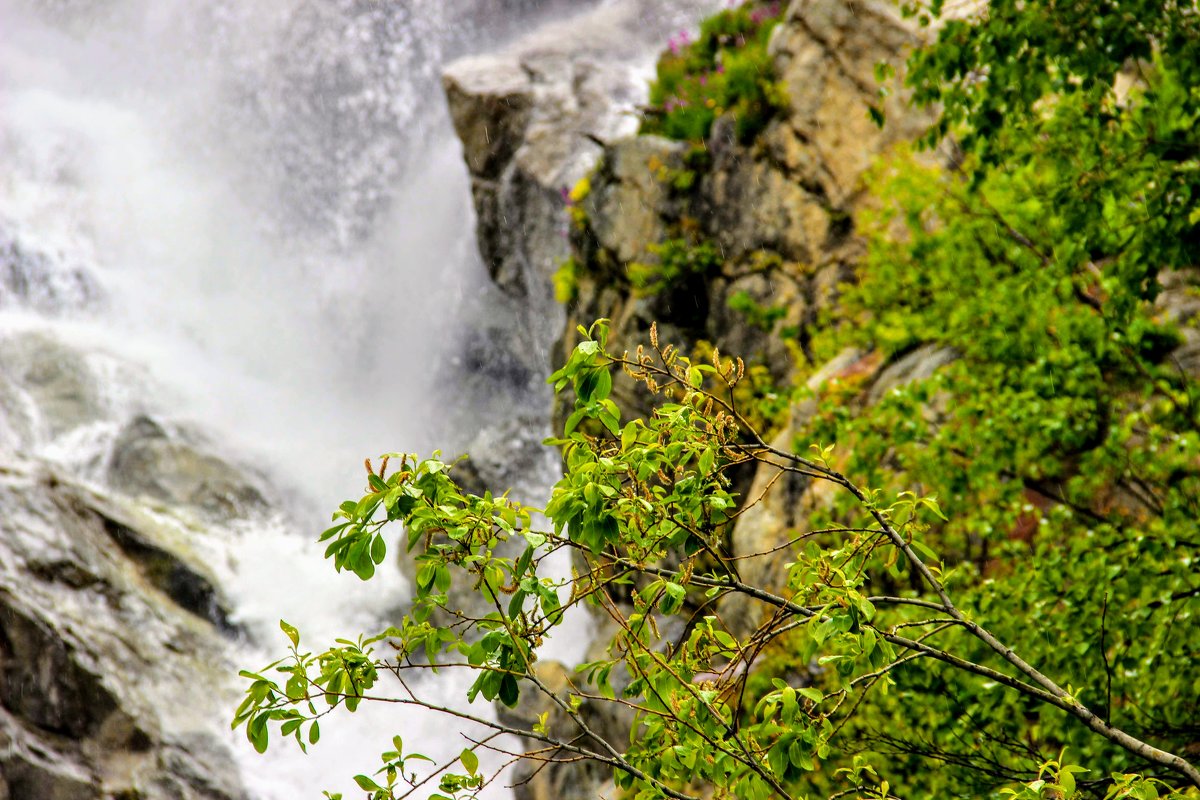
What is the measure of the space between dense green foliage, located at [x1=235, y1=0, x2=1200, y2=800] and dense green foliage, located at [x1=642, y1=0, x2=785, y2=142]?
4080 millimetres

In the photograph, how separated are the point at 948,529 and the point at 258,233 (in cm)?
2161

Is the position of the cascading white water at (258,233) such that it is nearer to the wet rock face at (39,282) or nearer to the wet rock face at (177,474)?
the wet rock face at (39,282)

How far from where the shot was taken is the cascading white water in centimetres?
1888

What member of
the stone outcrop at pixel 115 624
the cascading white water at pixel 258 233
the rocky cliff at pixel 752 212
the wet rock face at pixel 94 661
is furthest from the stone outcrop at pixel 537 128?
the wet rock face at pixel 94 661

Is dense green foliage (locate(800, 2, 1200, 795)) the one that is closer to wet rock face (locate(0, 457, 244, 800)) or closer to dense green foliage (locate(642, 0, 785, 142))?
dense green foliage (locate(642, 0, 785, 142))

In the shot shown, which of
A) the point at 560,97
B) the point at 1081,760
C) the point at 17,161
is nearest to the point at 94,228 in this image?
the point at 17,161

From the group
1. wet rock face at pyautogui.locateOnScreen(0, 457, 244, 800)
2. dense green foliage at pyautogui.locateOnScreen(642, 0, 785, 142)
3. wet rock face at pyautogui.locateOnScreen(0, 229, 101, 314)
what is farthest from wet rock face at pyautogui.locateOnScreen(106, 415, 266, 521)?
dense green foliage at pyautogui.locateOnScreen(642, 0, 785, 142)

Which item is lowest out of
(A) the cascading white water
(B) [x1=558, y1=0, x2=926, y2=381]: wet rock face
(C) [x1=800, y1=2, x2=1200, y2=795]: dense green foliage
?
(C) [x1=800, y1=2, x2=1200, y2=795]: dense green foliage

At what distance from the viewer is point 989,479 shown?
5402mm

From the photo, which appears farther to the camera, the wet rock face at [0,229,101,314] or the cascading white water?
the wet rock face at [0,229,101,314]

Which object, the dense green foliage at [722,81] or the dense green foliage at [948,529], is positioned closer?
the dense green foliage at [948,529]

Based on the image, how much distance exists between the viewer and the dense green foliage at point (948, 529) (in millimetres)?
2285

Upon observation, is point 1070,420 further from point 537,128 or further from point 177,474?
point 177,474

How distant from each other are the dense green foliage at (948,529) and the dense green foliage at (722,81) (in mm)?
4080
